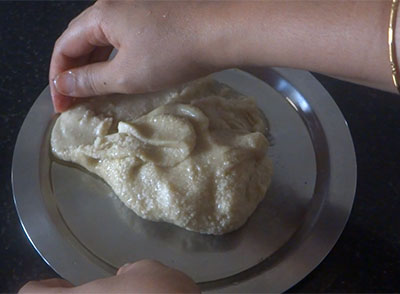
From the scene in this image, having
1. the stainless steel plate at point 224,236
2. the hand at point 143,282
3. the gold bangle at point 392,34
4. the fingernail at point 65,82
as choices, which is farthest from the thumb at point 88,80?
the gold bangle at point 392,34

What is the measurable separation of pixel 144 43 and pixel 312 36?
292 millimetres

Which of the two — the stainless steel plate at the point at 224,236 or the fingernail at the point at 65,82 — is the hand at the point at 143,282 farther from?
the fingernail at the point at 65,82

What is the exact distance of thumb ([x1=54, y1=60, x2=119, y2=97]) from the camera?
0.93 metres

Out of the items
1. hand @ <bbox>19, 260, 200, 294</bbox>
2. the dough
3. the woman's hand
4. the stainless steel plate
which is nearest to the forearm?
the woman's hand

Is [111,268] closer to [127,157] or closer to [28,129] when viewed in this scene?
[127,157]

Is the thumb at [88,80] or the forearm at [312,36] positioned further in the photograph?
the thumb at [88,80]

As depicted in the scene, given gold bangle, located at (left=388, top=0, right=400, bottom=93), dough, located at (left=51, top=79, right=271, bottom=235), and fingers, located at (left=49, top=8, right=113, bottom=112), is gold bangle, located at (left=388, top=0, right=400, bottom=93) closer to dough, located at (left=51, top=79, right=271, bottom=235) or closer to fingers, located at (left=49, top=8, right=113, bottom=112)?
dough, located at (left=51, top=79, right=271, bottom=235)

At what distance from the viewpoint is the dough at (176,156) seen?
933 millimetres

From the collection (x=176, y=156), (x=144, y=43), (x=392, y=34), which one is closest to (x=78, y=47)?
(x=144, y=43)

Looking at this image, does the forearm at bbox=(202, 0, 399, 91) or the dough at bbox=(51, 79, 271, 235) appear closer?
the forearm at bbox=(202, 0, 399, 91)

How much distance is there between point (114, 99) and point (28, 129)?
21cm

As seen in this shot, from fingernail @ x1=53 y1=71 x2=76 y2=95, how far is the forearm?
305mm

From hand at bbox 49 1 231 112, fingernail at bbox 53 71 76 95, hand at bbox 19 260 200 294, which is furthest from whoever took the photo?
fingernail at bbox 53 71 76 95

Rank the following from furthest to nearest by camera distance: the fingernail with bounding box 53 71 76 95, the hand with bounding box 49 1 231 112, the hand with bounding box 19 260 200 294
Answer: the fingernail with bounding box 53 71 76 95 < the hand with bounding box 49 1 231 112 < the hand with bounding box 19 260 200 294
